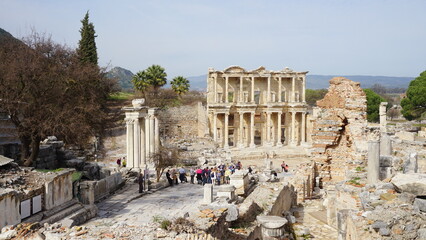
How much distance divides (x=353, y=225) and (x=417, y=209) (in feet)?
4.23

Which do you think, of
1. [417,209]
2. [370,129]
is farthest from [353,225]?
[370,129]

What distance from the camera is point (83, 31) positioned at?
149 ft

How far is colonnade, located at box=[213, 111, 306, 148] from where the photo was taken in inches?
1882

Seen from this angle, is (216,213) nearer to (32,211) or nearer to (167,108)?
(32,211)

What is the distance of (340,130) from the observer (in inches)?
643

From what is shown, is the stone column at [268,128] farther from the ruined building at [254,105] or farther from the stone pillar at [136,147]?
the stone pillar at [136,147]

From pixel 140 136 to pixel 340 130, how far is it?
37.2ft

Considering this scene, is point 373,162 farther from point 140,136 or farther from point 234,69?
point 234,69

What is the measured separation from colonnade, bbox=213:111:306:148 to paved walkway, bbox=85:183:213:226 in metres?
28.3

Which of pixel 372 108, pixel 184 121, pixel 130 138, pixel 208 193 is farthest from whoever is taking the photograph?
pixel 372 108

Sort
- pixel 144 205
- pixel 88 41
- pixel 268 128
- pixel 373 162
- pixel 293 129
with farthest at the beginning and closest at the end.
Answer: pixel 293 129 < pixel 268 128 < pixel 88 41 < pixel 144 205 < pixel 373 162

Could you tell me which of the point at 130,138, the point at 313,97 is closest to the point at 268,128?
the point at 130,138

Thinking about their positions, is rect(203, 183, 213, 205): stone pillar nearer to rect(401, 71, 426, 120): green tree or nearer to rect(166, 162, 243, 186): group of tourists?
rect(166, 162, 243, 186): group of tourists

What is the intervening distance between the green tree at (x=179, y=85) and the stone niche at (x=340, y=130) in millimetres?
38095
